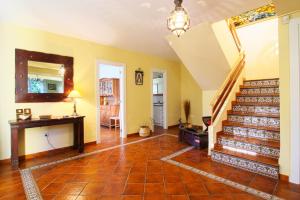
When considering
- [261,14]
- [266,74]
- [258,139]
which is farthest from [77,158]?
[261,14]

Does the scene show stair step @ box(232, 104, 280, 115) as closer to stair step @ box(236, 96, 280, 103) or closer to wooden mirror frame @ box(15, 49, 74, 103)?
stair step @ box(236, 96, 280, 103)

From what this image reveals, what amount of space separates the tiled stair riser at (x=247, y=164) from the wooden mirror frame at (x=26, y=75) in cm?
344

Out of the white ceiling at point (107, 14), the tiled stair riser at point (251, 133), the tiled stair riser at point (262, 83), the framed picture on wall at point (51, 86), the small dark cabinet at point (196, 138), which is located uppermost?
the white ceiling at point (107, 14)

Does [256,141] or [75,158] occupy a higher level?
[256,141]

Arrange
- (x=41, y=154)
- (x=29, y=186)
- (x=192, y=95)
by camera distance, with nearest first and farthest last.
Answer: (x=29, y=186)
(x=41, y=154)
(x=192, y=95)

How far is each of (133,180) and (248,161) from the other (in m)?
1.85

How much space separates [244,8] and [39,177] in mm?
4341

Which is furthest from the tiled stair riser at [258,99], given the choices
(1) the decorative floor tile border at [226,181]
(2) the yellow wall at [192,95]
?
(2) the yellow wall at [192,95]

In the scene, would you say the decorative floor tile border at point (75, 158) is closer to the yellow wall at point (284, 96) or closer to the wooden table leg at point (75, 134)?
the wooden table leg at point (75, 134)

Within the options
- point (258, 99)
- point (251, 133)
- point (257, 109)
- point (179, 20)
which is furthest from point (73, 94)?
point (258, 99)

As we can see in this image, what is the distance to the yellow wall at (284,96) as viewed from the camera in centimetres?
238

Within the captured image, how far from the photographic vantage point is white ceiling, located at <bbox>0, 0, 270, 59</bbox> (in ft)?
9.14

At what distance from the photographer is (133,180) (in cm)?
248

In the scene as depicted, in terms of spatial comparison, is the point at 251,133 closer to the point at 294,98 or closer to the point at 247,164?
the point at 247,164
